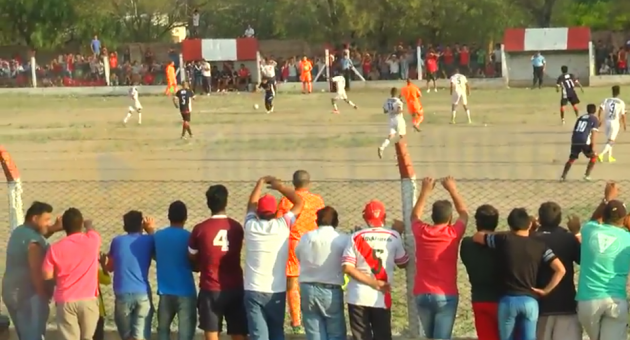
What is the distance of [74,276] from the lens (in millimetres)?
8273

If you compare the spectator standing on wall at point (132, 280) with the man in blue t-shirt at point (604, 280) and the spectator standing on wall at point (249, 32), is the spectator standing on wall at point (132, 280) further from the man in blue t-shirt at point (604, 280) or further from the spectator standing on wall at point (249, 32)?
the spectator standing on wall at point (249, 32)

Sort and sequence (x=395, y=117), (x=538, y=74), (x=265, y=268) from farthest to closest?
1. (x=538, y=74)
2. (x=395, y=117)
3. (x=265, y=268)

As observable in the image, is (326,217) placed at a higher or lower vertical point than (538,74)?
higher

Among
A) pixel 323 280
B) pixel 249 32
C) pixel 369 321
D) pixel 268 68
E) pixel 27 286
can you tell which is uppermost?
pixel 249 32

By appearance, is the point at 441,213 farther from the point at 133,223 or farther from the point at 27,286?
the point at 27,286

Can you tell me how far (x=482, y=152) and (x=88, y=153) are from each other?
837 cm

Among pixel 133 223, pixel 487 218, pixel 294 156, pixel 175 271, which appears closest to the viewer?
pixel 487 218

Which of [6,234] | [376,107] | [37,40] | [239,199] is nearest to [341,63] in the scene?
[376,107]

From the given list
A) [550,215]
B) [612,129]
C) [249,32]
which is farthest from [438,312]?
[249,32]

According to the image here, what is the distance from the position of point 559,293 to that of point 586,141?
32.9ft

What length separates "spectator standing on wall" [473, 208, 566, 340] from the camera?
7.63 meters

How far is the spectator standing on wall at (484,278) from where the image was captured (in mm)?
7820

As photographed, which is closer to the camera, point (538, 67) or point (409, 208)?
point (409, 208)

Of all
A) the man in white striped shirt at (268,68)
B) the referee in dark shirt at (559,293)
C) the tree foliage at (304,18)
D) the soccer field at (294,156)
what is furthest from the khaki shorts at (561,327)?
the tree foliage at (304,18)
